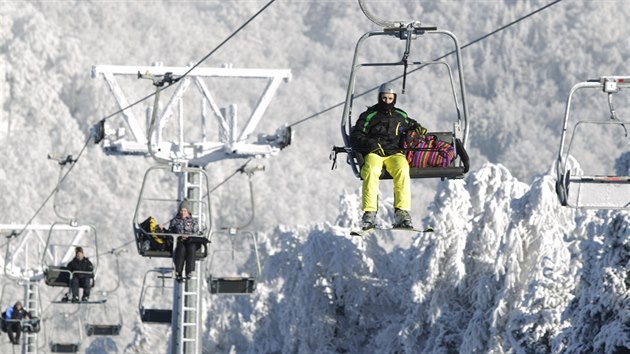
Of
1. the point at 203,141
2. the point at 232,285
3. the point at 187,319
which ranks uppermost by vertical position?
the point at 203,141

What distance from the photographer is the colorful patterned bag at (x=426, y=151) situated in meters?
16.8

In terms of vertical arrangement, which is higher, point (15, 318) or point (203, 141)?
point (203, 141)

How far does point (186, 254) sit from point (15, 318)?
71.4ft

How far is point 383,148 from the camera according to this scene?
55.4ft

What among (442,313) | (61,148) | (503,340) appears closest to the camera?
(503,340)

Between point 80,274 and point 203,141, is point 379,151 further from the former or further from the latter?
point 80,274

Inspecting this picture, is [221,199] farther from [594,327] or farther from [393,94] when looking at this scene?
[393,94]

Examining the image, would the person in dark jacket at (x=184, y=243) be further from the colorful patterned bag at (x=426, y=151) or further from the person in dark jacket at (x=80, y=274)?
the person in dark jacket at (x=80, y=274)

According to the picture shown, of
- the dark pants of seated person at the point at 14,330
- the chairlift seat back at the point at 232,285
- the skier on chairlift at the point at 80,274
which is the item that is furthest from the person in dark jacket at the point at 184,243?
the dark pants of seated person at the point at 14,330

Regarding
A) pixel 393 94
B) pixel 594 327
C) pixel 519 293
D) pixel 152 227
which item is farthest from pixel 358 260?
pixel 393 94

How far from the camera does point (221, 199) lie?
17200 centimetres

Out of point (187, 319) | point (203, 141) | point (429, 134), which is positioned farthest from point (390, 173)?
point (203, 141)

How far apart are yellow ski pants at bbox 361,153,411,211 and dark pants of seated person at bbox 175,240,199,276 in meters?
7.94

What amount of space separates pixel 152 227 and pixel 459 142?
860 cm
